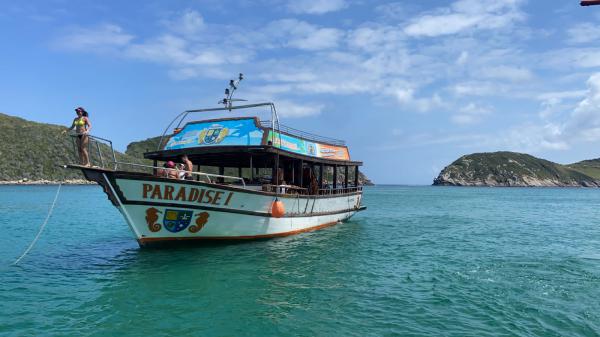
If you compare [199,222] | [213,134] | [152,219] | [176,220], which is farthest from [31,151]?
[199,222]

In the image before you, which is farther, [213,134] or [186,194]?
[213,134]

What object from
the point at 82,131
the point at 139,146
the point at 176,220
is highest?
the point at 139,146

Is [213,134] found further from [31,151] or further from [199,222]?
[31,151]

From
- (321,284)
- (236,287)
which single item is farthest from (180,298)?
(321,284)

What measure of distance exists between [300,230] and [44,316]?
42.1 ft

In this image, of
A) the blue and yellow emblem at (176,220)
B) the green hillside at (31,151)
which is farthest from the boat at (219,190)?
the green hillside at (31,151)

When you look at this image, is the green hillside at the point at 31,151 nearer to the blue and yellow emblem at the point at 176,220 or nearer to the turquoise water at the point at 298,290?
the blue and yellow emblem at the point at 176,220

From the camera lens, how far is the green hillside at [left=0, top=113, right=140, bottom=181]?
118m

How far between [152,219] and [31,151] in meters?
137

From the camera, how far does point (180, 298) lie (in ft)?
29.8

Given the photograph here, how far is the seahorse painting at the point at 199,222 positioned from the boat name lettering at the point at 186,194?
55 cm

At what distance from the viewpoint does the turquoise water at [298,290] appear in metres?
7.62

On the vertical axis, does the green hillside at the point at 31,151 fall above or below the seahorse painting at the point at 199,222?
above

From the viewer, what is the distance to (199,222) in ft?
47.4
